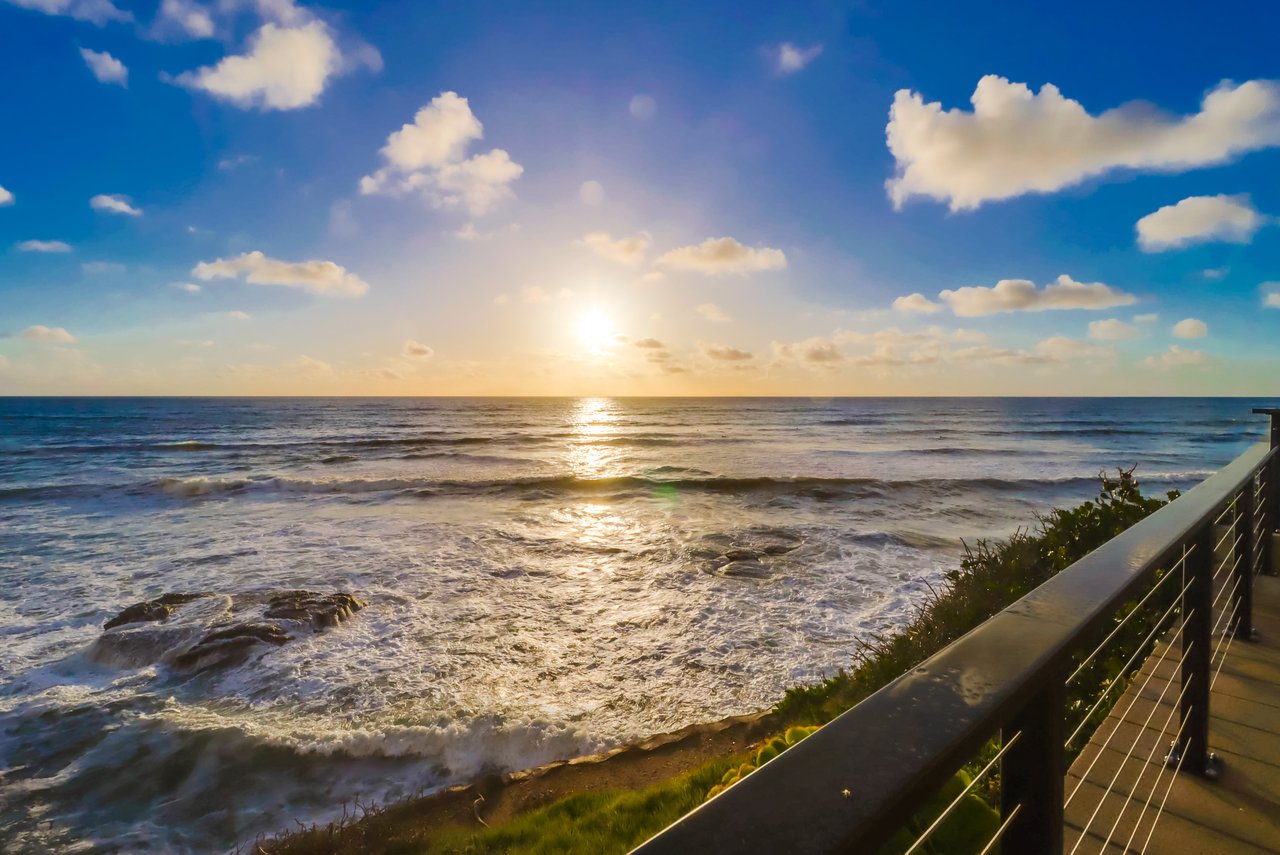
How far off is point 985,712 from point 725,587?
33.1ft

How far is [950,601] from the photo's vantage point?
6.56 meters

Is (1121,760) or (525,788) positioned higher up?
(1121,760)

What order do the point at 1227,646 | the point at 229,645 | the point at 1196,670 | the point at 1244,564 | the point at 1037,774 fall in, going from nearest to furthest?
the point at 1037,774, the point at 1196,670, the point at 1244,564, the point at 1227,646, the point at 229,645

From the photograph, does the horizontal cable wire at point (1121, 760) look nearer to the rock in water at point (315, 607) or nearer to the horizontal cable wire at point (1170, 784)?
the horizontal cable wire at point (1170, 784)

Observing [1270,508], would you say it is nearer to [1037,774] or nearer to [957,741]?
[1037,774]

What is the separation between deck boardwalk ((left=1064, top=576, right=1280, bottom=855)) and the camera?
2346 mm

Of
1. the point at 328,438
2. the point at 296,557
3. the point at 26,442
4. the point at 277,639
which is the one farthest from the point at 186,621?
the point at 26,442

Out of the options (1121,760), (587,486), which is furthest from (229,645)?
(587,486)

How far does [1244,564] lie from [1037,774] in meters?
3.95

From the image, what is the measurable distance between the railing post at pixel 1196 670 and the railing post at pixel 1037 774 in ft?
6.40

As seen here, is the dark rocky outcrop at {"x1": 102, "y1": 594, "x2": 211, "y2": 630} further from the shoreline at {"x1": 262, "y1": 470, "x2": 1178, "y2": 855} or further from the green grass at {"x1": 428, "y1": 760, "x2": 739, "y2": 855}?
the green grass at {"x1": 428, "y1": 760, "x2": 739, "y2": 855}

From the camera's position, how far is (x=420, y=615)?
30.7 ft

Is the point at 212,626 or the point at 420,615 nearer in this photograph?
the point at 212,626

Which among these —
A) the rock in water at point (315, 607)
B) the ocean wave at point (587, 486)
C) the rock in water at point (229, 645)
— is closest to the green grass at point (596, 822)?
the rock in water at point (229, 645)
